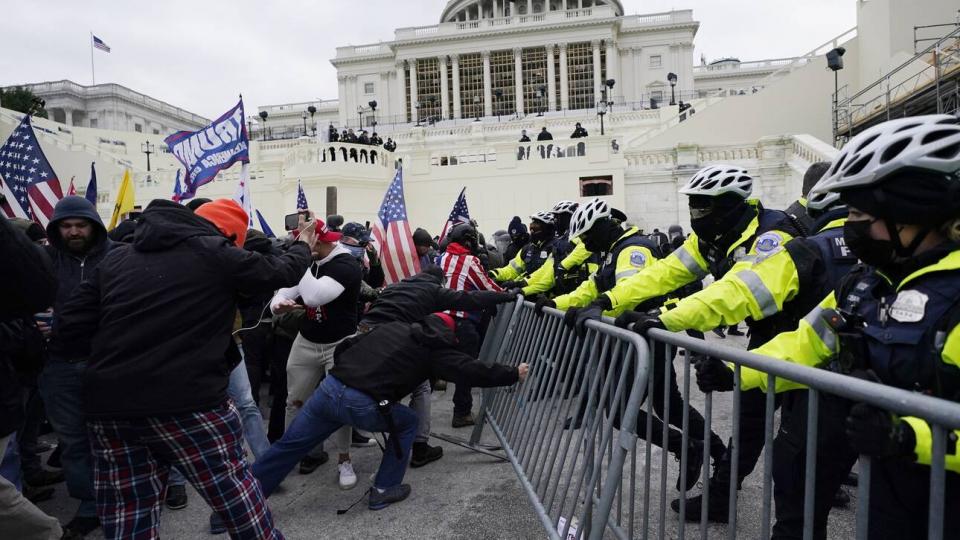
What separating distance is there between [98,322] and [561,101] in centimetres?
6397

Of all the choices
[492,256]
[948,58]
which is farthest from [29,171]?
[948,58]

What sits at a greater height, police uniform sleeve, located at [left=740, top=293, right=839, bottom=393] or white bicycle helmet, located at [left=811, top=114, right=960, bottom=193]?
white bicycle helmet, located at [left=811, top=114, right=960, bottom=193]

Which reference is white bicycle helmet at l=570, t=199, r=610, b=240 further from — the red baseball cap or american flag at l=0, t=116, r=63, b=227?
american flag at l=0, t=116, r=63, b=227

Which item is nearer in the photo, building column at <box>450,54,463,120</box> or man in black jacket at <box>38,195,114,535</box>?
man in black jacket at <box>38,195,114,535</box>

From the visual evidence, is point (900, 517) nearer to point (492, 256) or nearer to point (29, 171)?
point (29, 171)

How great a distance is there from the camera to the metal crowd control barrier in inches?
58.8

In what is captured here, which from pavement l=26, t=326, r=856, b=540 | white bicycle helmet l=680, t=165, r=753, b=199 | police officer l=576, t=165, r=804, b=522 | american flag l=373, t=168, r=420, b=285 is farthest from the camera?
american flag l=373, t=168, r=420, b=285

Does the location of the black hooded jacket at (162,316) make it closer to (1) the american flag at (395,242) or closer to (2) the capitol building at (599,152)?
(1) the american flag at (395,242)

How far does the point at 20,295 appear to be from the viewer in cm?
253

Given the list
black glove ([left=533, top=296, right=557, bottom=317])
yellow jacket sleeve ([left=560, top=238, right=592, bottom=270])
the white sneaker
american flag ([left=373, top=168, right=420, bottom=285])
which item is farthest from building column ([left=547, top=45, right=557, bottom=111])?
the white sneaker

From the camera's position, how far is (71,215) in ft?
11.8

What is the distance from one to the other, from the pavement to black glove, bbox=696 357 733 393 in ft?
4.27

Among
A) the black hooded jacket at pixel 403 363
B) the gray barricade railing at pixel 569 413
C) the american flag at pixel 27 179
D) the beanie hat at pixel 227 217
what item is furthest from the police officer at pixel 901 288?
the american flag at pixel 27 179

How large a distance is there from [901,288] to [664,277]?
6.25 feet
